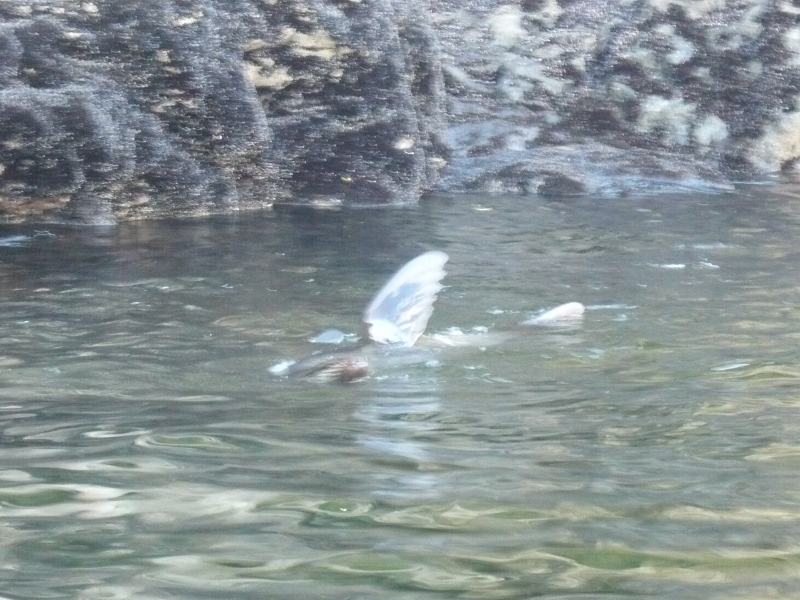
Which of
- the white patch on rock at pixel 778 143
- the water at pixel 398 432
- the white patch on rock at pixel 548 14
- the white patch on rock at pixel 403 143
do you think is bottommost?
the water at pixel 398 432

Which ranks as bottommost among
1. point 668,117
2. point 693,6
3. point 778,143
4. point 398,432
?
point 398,432

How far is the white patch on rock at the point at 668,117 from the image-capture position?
8805mm

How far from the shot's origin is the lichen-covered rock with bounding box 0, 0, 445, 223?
18.9ft

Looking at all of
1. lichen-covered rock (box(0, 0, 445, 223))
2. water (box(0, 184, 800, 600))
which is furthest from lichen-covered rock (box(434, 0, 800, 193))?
water (box(0, 184, 800, 600))

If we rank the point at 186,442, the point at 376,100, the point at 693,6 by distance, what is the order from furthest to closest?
1. the point at 693,6
2. the point at 376,100
3. the point at 186,442

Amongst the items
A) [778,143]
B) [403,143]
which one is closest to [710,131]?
[778,143]

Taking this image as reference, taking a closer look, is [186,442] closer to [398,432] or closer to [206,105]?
[398,432]

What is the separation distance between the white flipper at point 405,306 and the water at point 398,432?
0.46 ft

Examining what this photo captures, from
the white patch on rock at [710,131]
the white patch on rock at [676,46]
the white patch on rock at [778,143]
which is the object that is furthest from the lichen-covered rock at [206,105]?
the white patch on rock at [778,143]

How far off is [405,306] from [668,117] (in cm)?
613

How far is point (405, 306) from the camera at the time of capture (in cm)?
335

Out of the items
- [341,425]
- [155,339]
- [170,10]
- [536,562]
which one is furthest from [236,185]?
[536,562]

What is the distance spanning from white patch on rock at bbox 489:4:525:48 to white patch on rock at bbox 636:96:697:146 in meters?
1.21

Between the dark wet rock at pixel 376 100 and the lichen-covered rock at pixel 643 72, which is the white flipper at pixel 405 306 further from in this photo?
the lichen-covered rock at pixel 643 72
